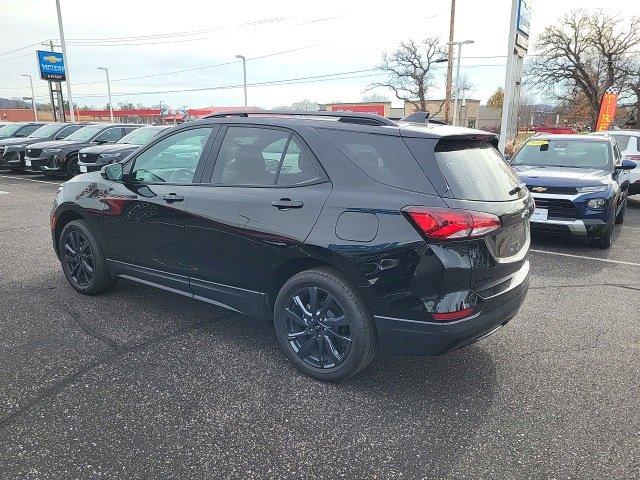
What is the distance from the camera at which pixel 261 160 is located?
3432mm

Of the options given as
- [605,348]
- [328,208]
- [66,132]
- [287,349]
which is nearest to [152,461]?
[287,349]

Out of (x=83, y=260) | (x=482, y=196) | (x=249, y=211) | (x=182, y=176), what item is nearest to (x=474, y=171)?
(x=482, y=196)

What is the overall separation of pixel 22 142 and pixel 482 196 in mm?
16762

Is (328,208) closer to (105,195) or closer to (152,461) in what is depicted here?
(152,461)

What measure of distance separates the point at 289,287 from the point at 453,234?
3.66ft

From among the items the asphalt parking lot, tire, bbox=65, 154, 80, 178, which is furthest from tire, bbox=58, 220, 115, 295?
tire, bbox=65, 154, 80, 178

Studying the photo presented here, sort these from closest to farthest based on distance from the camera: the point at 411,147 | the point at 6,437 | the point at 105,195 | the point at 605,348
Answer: the point at 6,437 → the point at 411,147 → the point at 605,348 → the point at 105,195

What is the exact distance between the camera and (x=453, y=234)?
2711 mm

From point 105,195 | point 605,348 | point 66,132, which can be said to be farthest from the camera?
point 66,132

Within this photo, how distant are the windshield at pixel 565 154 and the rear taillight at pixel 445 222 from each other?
5.96 meters

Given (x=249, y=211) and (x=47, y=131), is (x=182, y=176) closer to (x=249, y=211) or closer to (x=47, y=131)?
(x=249, y=211)

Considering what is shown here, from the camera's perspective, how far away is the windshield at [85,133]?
15.1m

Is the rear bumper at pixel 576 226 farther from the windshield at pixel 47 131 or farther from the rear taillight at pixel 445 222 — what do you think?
the windshield at pixel 47 131

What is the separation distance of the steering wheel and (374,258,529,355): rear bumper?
72.1 inches
